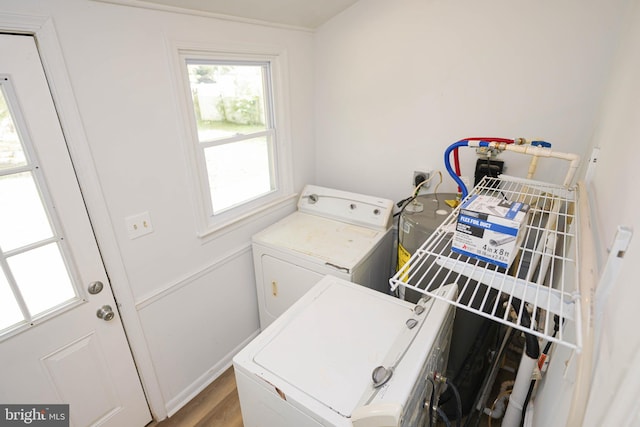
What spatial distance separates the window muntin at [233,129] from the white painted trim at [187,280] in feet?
0.95

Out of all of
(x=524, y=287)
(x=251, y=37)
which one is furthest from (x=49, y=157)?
(x=524, y=287)

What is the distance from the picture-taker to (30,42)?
42.4 inches

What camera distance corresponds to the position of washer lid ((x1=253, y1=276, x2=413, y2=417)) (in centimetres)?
99

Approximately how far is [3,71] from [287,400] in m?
1.45

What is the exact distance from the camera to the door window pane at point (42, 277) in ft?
3.92

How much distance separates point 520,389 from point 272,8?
83.9 inches

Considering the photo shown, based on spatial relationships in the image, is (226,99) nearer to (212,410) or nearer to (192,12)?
(192,12)

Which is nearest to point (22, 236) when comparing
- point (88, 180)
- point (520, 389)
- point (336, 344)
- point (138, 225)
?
point (88, 180)

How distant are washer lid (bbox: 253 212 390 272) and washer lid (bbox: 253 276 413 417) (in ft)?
1.24

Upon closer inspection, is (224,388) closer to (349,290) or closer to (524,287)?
(349,290)

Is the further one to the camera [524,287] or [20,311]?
[20,311]

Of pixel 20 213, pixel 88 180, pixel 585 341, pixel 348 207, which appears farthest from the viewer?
pixel 348 207

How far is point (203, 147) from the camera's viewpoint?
5.74ft

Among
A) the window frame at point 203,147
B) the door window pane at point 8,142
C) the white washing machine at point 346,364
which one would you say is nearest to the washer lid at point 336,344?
the white washing machine at point 346,364
